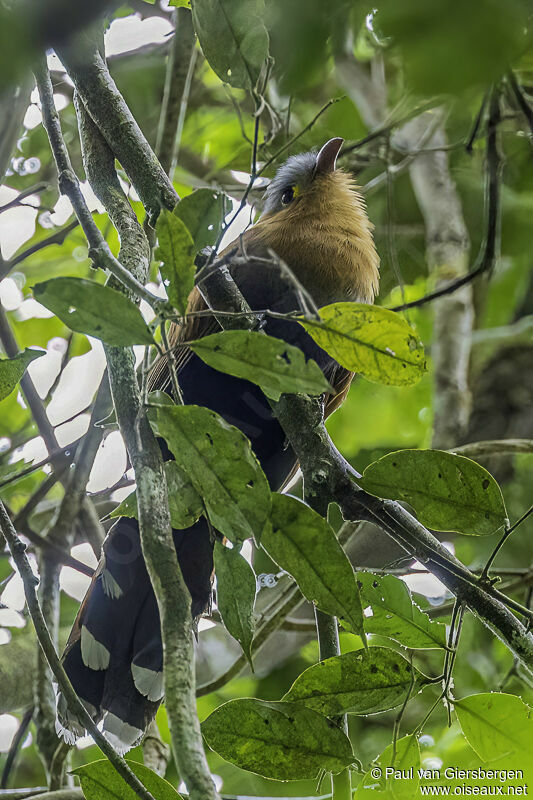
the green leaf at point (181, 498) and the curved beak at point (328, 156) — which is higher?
the curved beak at point (328, 156)

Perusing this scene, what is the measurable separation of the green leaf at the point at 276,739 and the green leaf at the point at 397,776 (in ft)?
0.34

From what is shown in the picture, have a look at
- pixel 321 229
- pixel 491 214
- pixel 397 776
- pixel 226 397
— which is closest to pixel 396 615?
pixel 397 776

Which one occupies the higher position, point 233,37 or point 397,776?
point 233,37

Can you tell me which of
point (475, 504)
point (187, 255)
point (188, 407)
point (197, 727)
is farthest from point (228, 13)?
point (197, 727)

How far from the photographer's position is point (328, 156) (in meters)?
2.67

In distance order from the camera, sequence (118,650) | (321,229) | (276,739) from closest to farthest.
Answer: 1. (276,739)
2. (118,650)
3. (321,229)

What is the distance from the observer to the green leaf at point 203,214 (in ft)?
3.80

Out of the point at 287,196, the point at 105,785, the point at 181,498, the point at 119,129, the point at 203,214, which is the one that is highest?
the point at 287,196

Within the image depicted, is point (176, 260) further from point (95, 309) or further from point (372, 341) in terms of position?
point (372, 341)

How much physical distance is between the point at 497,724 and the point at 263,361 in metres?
0.74

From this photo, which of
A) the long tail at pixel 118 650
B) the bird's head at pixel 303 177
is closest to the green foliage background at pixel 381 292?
the bird's head at pixel 303 177

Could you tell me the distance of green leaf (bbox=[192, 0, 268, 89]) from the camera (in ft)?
4.00

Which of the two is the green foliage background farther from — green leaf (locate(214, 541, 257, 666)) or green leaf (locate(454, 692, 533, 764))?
green leaf (locate(214, 541, 257, 666))

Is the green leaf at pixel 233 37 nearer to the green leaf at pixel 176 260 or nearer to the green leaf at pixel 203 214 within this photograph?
the green leaf at pixel 203 214
